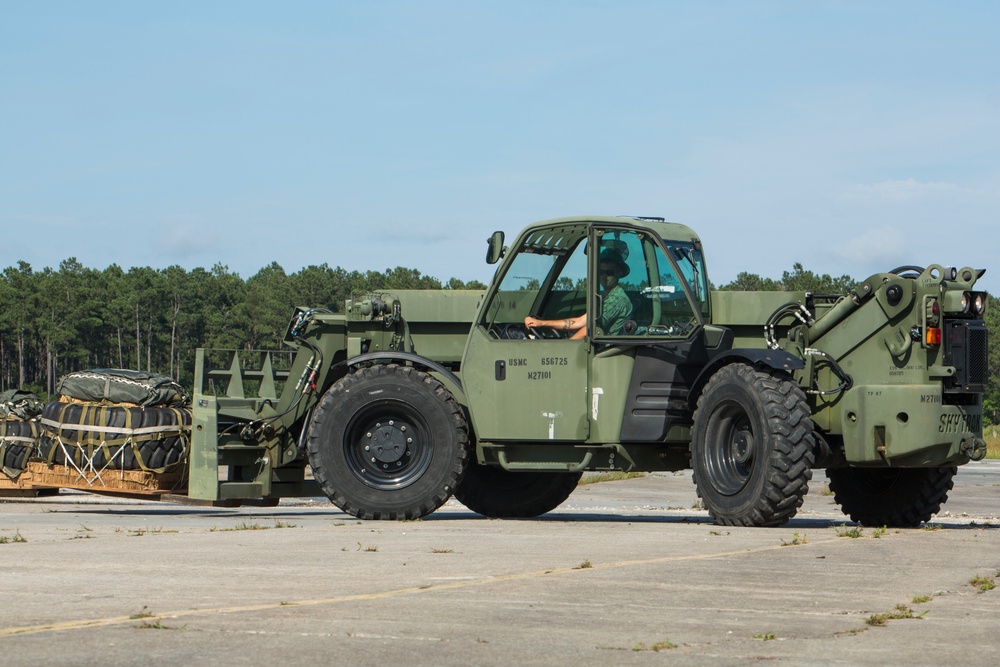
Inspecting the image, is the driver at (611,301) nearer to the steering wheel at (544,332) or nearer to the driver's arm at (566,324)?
the driver's arm at (566,324)

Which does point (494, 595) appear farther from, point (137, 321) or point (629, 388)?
point (137, 321)

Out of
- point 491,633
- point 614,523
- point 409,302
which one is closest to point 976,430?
point 614,523

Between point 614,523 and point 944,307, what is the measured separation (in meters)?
3.70

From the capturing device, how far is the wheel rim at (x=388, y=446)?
14484 mm

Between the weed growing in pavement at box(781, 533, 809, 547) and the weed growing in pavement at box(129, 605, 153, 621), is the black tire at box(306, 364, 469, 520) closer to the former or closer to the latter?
the weed growing in pavement at box(781, 533, 809, 547)

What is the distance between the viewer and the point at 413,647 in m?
6.33

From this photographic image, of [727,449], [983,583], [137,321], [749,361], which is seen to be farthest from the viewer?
[137,321]

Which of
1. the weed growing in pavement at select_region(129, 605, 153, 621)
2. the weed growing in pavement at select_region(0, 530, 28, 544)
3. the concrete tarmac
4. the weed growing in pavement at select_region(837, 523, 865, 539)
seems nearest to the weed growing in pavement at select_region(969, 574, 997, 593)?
the concrete tarmac

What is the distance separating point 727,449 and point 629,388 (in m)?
1.09

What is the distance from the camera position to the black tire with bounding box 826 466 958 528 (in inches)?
564

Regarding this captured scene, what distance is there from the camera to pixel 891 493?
48.0ft

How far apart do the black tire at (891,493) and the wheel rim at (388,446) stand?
4.07 m

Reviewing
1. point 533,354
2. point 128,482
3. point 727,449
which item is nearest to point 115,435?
point 128,482

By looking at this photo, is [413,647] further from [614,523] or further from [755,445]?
[614,523]
